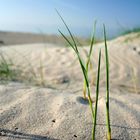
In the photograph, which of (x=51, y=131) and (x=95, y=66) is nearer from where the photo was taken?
(x=51, y=131)

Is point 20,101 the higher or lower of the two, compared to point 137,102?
higher

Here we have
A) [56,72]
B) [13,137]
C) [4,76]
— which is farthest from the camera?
[56,72]

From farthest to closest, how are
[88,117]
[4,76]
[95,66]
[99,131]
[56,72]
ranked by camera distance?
[95,66]
[56,72]
[4,76]
[88,117]
[99,131]

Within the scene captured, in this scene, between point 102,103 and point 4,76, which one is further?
Result: point 4,76

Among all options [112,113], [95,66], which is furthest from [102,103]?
[95,66]

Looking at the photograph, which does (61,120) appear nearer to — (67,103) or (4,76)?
(67,103)

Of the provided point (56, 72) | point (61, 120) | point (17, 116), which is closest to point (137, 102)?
point (61, 120)

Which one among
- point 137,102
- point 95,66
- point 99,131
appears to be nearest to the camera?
point 99,131

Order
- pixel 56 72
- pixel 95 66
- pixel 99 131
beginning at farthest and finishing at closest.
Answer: pixel 95 66, pixel 56 72, pixel 99 131

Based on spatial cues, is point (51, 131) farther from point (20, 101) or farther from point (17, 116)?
point (20, 101)
